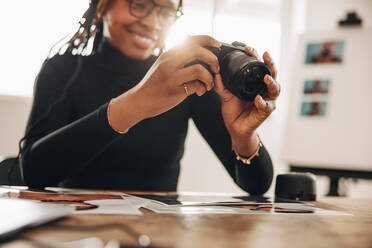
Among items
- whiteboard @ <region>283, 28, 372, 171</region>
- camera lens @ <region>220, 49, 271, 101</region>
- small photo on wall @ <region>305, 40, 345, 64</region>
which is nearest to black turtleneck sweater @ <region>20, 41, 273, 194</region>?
camera lens @ <region>220, 49, 271, 101</region>

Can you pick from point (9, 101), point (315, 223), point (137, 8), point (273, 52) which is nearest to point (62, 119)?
point (137, 8)

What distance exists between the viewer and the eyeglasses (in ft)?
3.07

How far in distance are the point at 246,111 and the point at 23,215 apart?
491 mm

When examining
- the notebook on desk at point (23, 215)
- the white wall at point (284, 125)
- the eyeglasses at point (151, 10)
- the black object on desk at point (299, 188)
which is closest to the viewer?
the notebook on desk at point (23, 215)

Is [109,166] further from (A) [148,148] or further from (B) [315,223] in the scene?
(B) [315,223]

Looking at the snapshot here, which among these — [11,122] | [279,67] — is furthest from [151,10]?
[279,67]

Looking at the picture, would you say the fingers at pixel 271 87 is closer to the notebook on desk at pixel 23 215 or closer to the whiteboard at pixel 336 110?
the notebook on desk at pixel 23 215

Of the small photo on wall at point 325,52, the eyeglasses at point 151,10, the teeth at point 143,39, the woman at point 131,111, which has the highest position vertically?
the small photo on wall at point 325,52

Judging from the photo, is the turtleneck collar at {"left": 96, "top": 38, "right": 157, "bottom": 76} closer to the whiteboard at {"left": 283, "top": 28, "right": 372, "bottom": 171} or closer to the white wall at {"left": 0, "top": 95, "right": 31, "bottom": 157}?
the white wall at {"left": 0, "top": 95, "right": 31, "bottom": 157}

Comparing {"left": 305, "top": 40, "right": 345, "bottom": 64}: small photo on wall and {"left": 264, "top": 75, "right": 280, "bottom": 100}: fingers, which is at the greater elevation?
{"left": 305, "top": 40, "right": 345, "bottom": 64}: small photo on wall

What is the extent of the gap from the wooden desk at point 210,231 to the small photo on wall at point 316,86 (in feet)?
5.06

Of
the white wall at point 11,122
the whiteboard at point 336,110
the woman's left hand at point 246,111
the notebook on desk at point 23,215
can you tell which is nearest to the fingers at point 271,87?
the woman's left hand at point 246,111

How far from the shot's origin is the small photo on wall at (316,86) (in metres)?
1.79

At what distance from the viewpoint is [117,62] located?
974 mm
